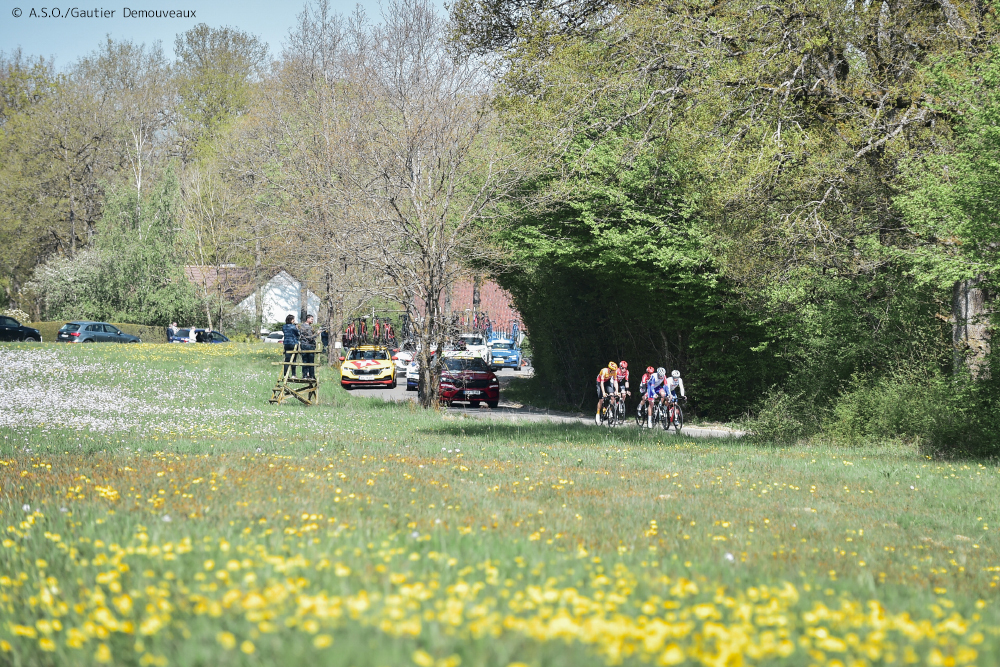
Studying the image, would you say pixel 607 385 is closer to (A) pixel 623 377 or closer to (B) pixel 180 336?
(A) pixel 623 377

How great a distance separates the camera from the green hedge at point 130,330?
2046 inches

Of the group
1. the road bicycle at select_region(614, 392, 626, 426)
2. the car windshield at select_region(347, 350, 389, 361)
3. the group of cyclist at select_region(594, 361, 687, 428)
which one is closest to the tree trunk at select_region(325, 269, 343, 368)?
the car windshield at select_region(347, 350, 389, 361)

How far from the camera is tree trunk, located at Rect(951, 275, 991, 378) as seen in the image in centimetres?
1717

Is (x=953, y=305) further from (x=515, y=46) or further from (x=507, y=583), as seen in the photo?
(x=507, y=583)

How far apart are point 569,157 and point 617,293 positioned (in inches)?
217

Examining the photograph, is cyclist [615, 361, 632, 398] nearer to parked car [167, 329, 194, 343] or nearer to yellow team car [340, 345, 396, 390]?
yellow team car [340, 345, 396, 390]

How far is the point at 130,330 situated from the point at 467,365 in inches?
1108

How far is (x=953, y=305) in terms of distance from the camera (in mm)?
17922

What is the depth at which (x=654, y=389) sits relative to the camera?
72.7ft

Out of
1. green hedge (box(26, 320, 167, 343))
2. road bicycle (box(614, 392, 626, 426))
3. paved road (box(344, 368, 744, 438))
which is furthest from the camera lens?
green hedge (box(26, 320, 167, 343))

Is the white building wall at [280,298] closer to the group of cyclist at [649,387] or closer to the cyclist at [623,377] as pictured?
the cyclist at [623,377]

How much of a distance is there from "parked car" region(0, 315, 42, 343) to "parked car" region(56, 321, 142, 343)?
140 cm

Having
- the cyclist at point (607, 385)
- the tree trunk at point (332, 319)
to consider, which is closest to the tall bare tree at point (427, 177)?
the cyclist at point (607, 385)

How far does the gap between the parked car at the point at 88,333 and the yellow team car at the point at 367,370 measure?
18.9m
